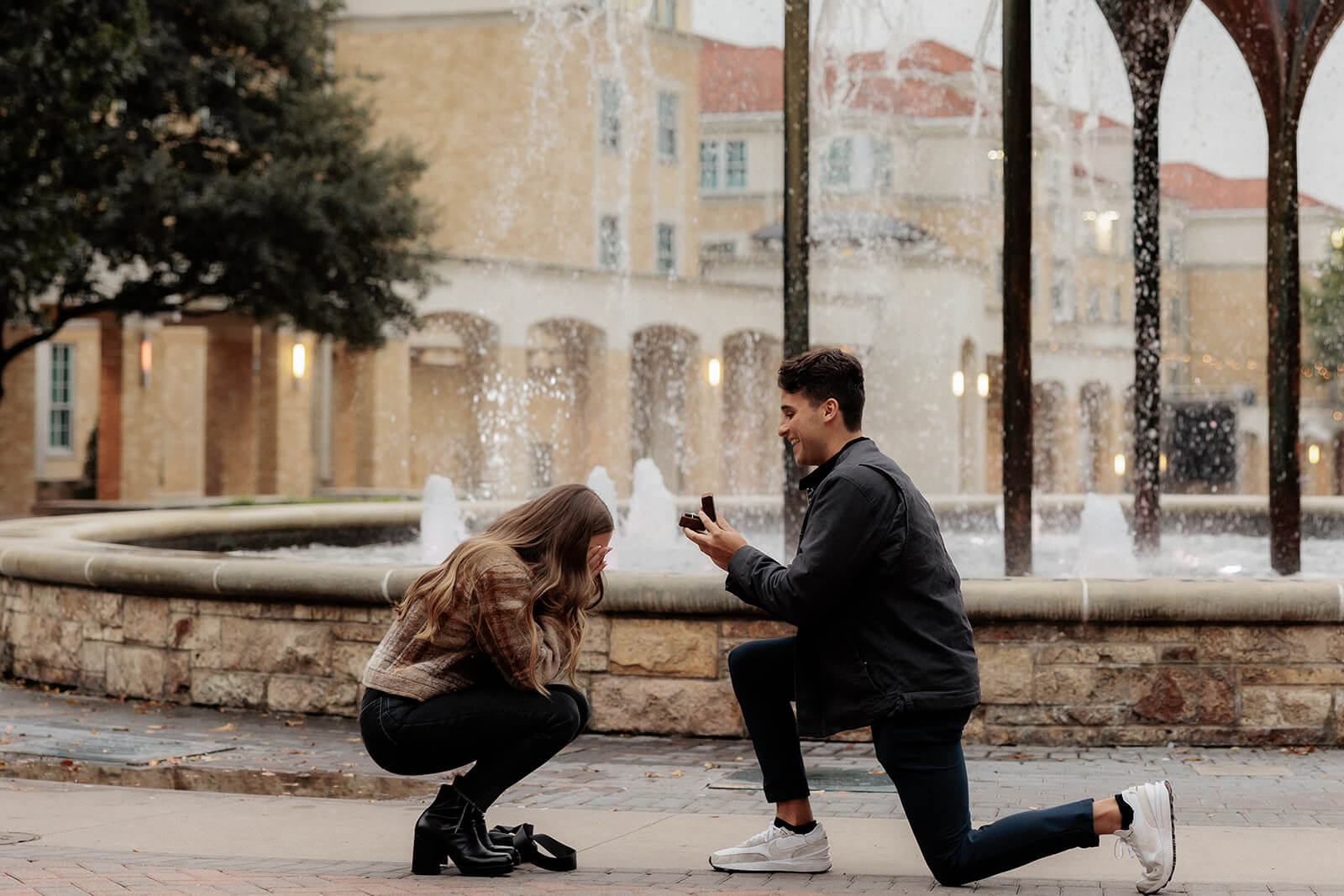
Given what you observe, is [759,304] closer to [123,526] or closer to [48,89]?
[48,89]

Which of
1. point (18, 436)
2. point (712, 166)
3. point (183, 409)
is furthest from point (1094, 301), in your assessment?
point (18, 436)

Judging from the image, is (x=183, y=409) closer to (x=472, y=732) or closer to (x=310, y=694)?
(x=310, y=694)

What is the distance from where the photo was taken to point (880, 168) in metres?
51.0

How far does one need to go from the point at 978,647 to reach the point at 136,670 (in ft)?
15.1

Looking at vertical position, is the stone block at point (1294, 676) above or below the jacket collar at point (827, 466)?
below

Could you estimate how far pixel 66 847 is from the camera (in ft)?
17.8

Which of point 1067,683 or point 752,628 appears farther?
point 752,628

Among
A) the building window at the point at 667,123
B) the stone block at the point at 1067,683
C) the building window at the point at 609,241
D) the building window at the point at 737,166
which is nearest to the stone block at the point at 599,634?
the stone block at the point at 1067,683

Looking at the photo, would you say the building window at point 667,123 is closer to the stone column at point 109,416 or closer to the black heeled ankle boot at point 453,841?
the stone column at point 109,416

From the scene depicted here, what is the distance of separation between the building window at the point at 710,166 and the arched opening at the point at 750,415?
1041 cm

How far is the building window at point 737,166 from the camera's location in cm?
5100

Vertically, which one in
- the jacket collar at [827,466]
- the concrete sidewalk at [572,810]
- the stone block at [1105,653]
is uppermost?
the jacket collar at [827,466]

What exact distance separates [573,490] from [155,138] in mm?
24618

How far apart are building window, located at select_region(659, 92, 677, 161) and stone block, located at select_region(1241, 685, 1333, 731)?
116ft
